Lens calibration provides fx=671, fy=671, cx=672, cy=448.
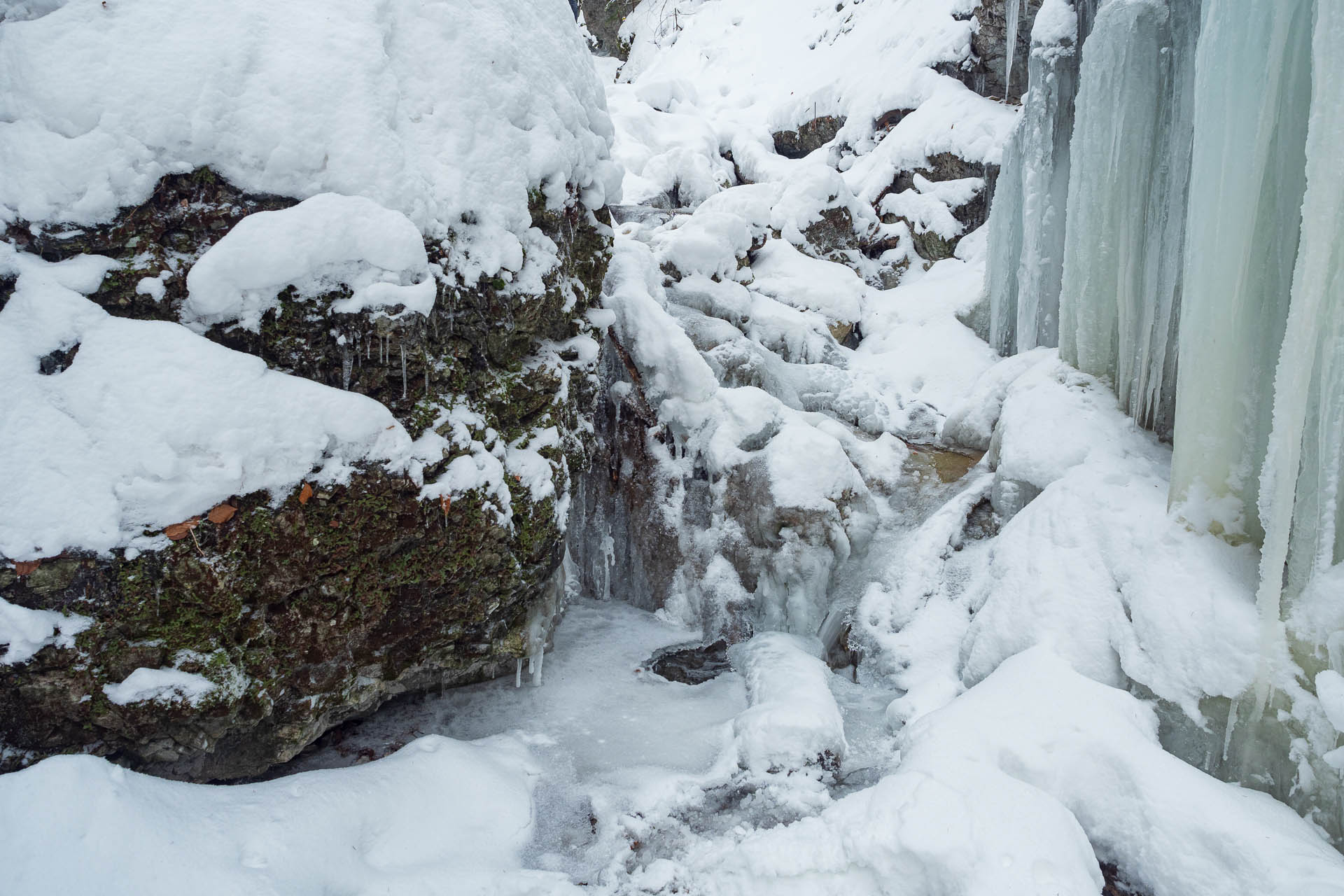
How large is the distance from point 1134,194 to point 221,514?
628 cm

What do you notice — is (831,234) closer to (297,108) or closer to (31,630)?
(297,108)

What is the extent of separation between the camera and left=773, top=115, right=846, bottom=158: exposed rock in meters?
16.0

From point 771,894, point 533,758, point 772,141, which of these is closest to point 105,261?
point 533,758

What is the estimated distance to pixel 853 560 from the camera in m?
6.00

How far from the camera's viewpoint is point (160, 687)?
2914 millimetres

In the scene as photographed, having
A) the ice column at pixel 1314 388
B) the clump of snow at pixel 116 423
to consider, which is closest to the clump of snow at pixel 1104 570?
the ice column at pixel 1314 388

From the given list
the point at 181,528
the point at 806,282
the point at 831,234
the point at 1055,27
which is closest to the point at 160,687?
the point at 181,528

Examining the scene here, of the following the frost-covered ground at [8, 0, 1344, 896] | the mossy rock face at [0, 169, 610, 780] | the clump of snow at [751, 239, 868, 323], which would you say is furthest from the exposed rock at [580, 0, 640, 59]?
the mossy rock face at [0, 169, 610, 780]

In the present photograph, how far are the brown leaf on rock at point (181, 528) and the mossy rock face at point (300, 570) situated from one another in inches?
0.8

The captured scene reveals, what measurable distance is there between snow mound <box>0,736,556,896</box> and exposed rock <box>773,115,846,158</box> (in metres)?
15.9

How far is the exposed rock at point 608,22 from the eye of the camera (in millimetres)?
25897

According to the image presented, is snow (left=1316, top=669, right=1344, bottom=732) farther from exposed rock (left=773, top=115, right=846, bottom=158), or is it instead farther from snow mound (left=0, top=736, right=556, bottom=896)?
exposed rock (left=773, top=115, right=846, bottom=158)

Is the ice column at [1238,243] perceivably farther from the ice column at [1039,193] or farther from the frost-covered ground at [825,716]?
the ice column at [1039,193]

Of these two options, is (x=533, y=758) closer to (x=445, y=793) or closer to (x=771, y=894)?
(x=445, y=793)
